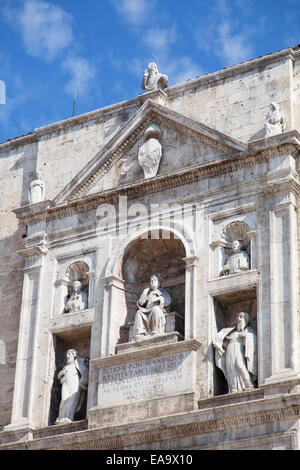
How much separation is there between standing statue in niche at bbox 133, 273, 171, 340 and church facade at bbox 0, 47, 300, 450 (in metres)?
0.02

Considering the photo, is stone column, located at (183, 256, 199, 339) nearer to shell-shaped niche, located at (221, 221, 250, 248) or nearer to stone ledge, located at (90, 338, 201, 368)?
stone ledge, located at (90, 338, 201, 368)

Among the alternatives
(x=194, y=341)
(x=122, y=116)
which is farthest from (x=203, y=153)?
(x=194, y=341)

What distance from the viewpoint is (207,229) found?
19.5m

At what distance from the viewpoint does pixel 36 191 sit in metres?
21.9

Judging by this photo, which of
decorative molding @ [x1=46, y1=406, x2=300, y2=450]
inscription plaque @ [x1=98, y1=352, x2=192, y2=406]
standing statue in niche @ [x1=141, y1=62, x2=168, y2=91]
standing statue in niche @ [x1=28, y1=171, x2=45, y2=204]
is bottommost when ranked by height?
decorative molding @ [x1=46, y1=406, x2=300, y2=450]

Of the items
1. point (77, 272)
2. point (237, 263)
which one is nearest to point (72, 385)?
point (77, 272)

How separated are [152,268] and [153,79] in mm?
3525

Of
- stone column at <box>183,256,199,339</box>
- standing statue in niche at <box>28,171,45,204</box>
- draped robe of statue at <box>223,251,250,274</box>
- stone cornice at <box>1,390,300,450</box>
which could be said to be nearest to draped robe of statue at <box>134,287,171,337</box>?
stone column at <box>183,256,199,339</box>

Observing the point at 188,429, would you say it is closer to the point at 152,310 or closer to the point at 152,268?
the point at 152,310

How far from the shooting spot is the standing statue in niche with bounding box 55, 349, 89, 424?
63.8 feet

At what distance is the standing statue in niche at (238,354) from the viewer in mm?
17938

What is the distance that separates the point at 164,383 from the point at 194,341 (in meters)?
0.80
